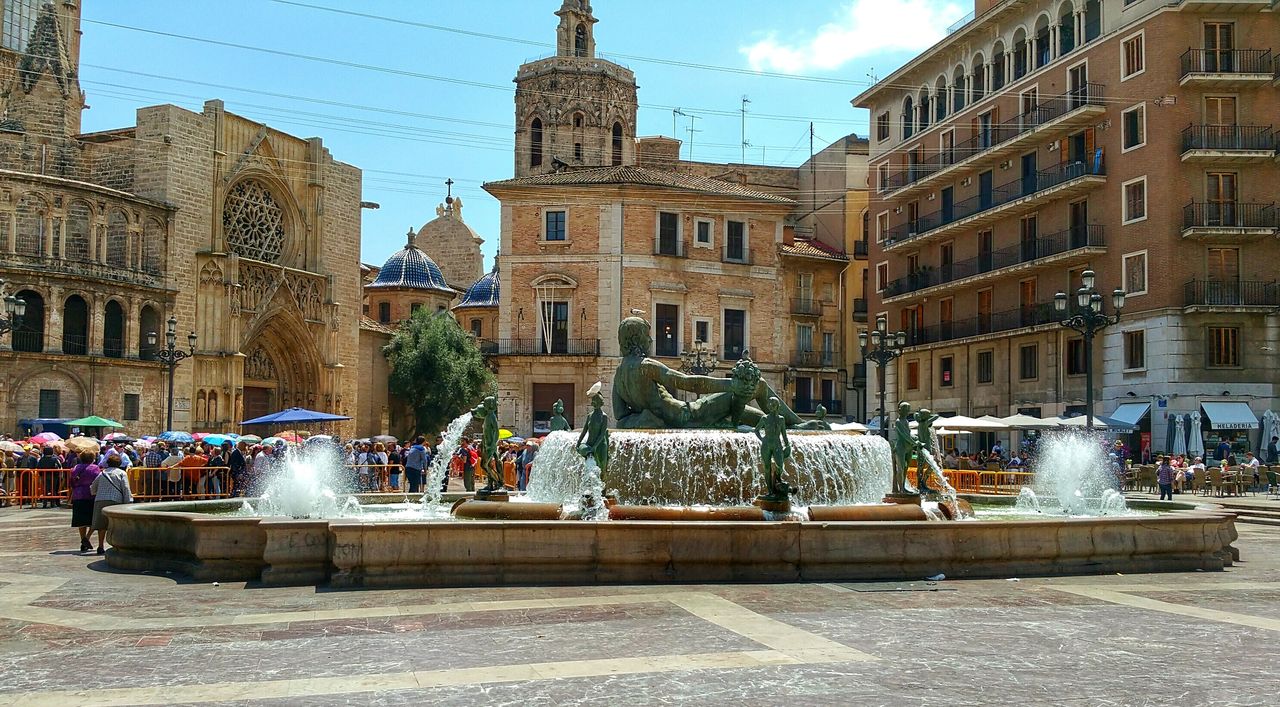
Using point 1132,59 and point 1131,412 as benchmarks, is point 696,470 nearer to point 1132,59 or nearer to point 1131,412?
point 1131,412

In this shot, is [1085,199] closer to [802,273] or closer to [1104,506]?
[802,273]

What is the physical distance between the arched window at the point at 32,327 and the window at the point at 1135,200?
34422 mm

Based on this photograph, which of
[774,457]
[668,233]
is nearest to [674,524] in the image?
[774,457]

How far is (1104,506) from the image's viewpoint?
51.1 feet

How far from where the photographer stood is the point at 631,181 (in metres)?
46.7

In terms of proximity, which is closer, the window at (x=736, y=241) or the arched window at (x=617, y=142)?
the window at (x=736, y=241)

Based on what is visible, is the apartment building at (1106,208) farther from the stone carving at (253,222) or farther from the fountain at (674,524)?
the stone carving at (253,222)

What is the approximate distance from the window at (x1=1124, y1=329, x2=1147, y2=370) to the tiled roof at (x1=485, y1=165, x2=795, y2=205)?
17.6 m

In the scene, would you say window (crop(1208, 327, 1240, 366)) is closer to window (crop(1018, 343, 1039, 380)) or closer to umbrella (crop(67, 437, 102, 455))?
window (crop(1018, 343, 1039, 380))

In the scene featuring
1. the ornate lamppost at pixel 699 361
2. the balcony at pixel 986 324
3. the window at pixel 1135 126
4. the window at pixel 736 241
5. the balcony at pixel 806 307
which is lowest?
the ornate lamppost at pixel 699 361

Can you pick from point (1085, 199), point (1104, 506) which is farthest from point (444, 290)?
point (1104, 506)

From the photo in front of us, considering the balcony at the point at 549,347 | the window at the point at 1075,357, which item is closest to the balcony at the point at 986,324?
the window at the point at 1075,357

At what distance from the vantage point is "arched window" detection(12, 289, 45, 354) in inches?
1469

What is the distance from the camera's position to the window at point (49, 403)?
124 feet
